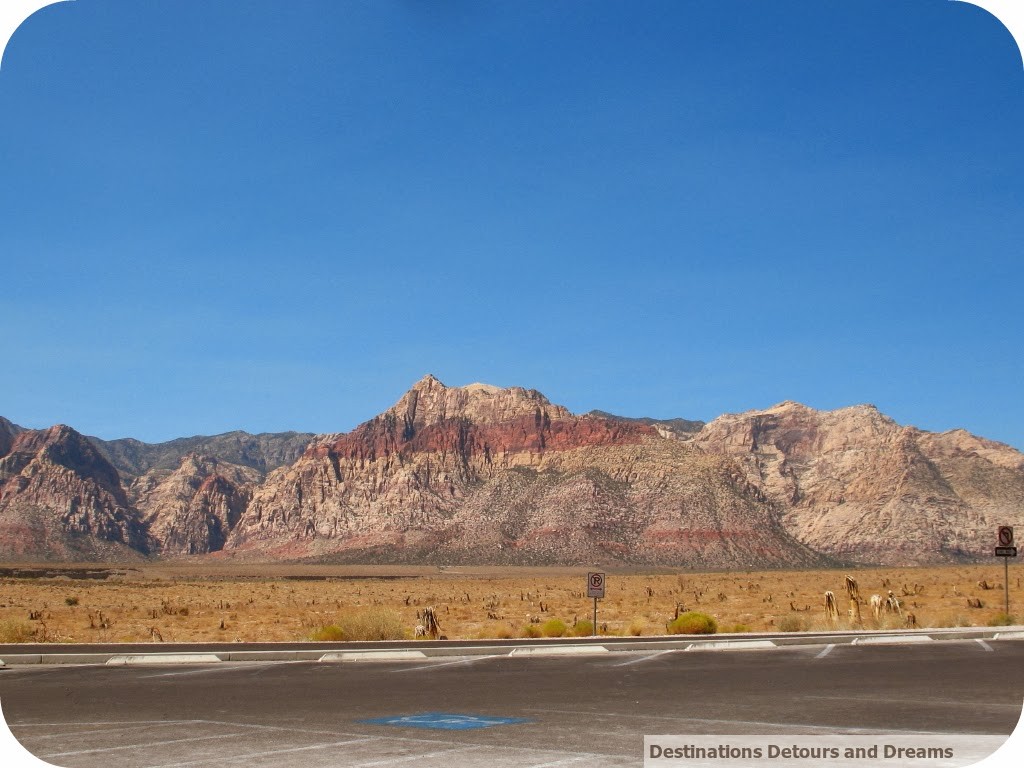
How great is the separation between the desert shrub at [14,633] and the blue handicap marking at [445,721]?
18.0 m

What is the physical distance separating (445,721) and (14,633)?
18876mm

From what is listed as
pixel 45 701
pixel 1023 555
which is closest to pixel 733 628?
pixel 45 701

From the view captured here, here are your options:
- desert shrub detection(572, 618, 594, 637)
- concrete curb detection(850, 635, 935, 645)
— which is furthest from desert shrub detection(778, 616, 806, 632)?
desert shrub detection(572, 618, 594, 637)

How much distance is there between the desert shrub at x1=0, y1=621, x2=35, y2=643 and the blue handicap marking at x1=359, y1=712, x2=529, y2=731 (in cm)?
1796

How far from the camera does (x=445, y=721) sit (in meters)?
11.4

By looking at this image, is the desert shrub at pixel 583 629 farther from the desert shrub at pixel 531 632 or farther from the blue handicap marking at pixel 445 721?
the blue handicap marking at pixel 445 721

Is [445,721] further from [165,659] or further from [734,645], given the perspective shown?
[734,645]

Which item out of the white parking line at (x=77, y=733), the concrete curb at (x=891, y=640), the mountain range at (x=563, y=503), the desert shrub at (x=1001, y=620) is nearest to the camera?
the white parking line at (x=77, y=733)

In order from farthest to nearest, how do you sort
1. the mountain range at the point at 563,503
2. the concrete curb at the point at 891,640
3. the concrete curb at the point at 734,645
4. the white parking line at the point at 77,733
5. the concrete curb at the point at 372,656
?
the mountain range at the point at 563,503, the concrete curb at the point at 891,640, the concrete curb at the point at 734,645, the concrete curb at the point at 372,656, the white parking line at the point at 77,733

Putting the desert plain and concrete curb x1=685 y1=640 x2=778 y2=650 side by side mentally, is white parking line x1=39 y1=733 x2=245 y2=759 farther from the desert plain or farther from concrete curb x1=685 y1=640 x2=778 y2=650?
the desert plain

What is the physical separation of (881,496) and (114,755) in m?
180

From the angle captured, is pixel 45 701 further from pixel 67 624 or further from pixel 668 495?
pixel 668 495

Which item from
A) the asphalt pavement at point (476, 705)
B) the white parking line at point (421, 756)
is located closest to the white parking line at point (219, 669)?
the asphalt pavement at point (476, 705)

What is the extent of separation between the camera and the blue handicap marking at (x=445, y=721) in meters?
11.1
